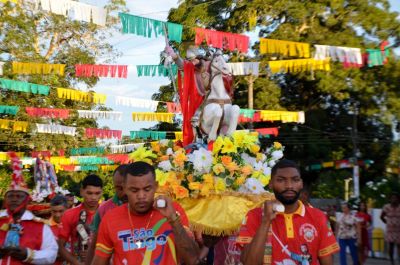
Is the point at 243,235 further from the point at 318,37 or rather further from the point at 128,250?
the point at 318,37

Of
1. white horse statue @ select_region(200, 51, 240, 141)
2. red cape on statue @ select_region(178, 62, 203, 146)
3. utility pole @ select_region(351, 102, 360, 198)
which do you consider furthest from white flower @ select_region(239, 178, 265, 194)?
utility pole @ select_region(351, 102, 360, 198)

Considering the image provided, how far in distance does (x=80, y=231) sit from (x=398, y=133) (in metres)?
28.5

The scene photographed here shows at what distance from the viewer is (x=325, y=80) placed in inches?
1196

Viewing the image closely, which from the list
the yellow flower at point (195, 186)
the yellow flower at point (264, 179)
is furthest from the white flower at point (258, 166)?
the yellow flower at point (195, 186)

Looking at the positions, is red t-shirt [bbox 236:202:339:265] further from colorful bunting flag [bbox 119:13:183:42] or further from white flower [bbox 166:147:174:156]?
colorful bunting flag [bbox 119:13:183:42]

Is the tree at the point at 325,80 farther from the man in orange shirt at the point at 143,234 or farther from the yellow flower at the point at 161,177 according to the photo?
the man in orange shirt at the point at 143,234

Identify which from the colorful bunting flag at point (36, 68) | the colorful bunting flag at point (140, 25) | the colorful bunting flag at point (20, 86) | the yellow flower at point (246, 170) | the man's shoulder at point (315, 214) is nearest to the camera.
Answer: the man's shoulder at point (315, 214)

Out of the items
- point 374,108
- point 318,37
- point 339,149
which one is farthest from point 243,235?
point 339,149

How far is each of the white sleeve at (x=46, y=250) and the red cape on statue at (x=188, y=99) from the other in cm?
462

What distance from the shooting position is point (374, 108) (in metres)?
32.0

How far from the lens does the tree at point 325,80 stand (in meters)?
30.3

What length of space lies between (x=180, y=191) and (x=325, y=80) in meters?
23.5

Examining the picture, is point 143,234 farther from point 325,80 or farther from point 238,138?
point 325,80

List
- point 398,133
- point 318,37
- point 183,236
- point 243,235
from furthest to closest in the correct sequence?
point 398,133
point 318,37
point 243,235
point 183,236
